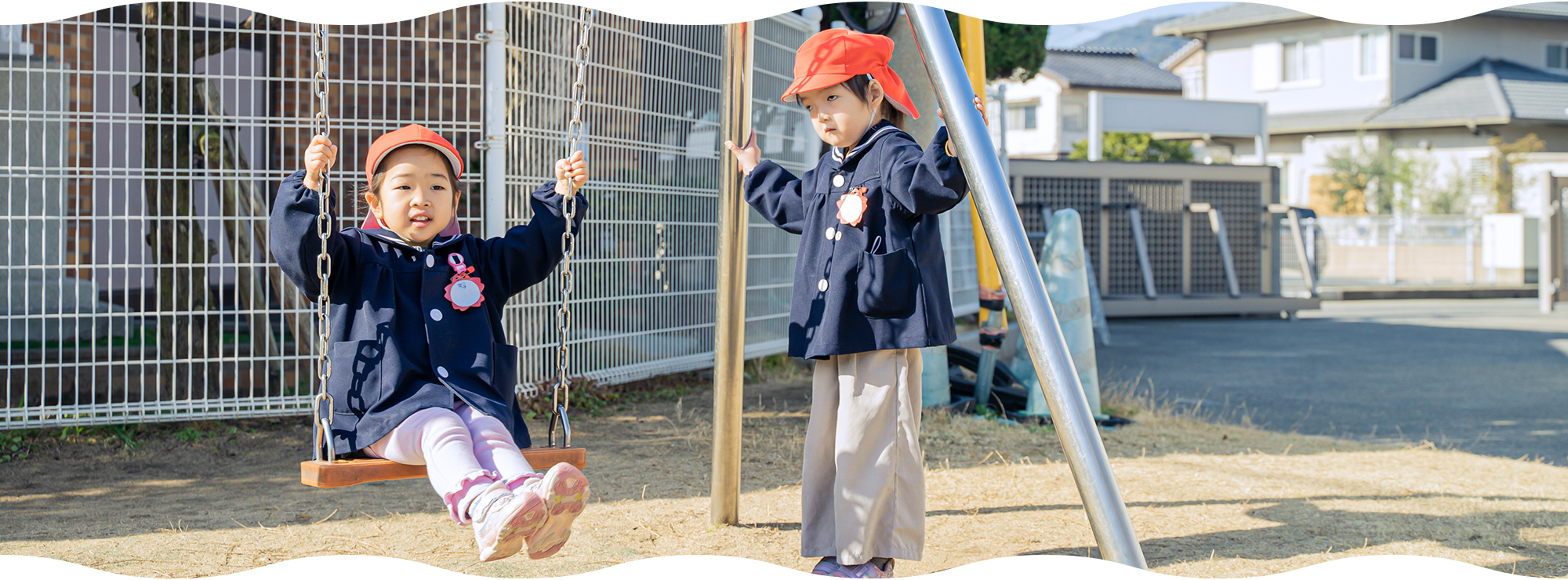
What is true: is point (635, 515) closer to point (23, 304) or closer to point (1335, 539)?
point (1335, 539)

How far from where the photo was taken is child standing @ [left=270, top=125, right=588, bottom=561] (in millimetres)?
2562

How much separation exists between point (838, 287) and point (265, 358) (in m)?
2.94

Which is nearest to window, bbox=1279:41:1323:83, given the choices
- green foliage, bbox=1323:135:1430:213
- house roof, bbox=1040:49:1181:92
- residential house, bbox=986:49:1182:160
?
green foliage, bbox=1323:135:1430:213

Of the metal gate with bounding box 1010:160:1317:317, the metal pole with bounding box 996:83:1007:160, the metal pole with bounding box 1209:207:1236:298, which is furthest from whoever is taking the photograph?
the metal pole with bounding box 1209:207:1236:298

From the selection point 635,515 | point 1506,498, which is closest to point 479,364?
point 635,515

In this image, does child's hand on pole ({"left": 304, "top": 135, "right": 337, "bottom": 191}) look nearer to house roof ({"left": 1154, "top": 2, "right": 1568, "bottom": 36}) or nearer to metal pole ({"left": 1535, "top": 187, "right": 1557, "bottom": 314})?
metal pole ({"left": 1535, "top": 187, "right": 1557, "bottom": 314})

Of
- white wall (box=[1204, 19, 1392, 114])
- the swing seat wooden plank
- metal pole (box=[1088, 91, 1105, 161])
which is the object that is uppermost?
white wall (box=[1204, 19, 1392, 114])

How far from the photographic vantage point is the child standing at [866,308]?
2.80 metres

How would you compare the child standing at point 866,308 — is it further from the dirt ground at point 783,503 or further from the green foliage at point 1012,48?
the green foliage at point 1012,48

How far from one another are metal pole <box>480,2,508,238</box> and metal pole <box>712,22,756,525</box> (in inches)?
73.8

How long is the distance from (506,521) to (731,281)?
1298mm

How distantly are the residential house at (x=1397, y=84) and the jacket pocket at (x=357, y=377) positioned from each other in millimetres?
26620

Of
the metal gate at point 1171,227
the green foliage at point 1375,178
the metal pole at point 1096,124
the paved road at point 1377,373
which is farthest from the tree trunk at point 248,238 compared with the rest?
the green foliage at point 1375,178

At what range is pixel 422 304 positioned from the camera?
2.74m
